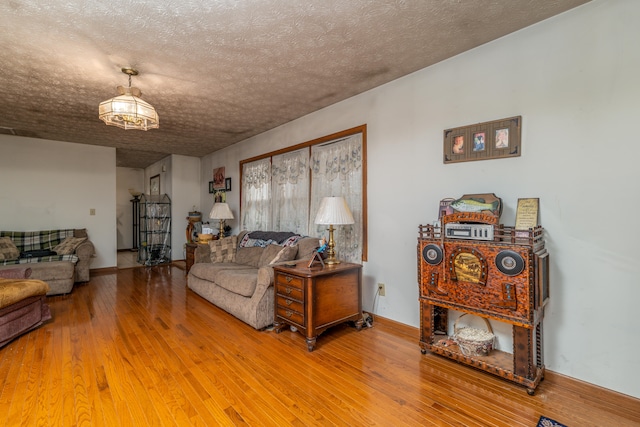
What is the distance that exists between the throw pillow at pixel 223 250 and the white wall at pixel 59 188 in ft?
9.94

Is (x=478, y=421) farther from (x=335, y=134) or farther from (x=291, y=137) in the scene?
(x=291, y=137)

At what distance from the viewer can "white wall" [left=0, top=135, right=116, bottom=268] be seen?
5.07 meters

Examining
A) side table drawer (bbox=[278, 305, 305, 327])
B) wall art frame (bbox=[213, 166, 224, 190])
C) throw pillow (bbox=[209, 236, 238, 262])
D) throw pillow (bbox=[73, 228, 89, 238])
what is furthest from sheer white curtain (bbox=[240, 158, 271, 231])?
throw pillow (bbox=[73, 228, 89, 238])

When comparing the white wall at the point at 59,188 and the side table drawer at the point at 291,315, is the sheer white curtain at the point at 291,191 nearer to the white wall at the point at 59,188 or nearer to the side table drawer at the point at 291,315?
the side table drawer at the point at 291,315

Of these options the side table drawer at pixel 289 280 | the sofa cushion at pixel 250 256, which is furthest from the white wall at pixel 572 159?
the sofa cushion at pixel 250 256

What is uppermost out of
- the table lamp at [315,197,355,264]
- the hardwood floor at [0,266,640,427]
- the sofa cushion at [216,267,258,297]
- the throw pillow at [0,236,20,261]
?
the table lamp at [315,197,355,264]

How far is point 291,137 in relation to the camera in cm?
430

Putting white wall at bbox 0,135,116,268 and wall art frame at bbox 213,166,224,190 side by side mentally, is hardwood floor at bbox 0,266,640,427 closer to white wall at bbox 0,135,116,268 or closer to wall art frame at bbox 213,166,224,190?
white wall at bbox 0,135,116,268

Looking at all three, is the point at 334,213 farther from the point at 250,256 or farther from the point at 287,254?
the point at 250,256

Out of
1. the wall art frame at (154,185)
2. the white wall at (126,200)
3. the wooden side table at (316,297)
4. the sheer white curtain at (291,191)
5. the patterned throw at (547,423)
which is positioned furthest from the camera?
the white wall at (126,200)

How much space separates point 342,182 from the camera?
139 inches

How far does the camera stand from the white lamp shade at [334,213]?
9.30ft

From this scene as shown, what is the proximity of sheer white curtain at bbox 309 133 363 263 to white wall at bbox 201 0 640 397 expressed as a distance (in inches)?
31.8

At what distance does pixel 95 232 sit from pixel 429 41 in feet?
21.1
